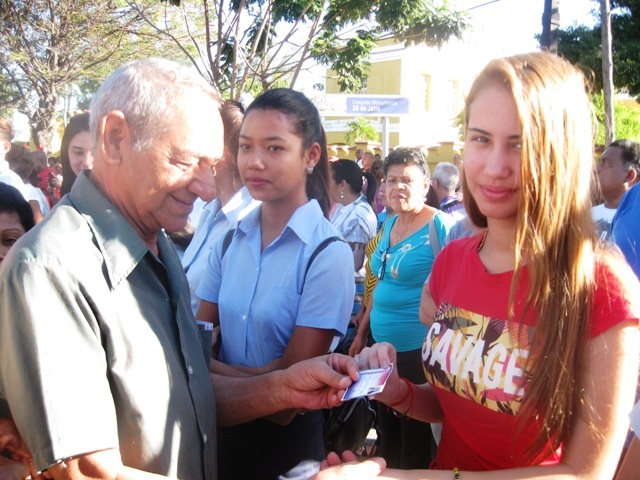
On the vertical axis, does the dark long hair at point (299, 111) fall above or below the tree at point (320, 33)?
below

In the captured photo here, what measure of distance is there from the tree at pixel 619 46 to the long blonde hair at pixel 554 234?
39.4 feet

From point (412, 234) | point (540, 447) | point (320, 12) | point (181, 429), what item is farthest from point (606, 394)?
point (320, 12)

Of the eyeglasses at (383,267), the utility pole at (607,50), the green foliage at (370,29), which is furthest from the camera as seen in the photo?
the green foliage at (370,29)

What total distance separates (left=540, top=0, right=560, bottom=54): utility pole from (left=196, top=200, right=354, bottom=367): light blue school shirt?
722 centimetres

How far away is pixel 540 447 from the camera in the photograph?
1552 mm

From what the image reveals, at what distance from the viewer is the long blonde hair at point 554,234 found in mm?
1474

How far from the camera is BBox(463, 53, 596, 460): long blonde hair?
1474 mm

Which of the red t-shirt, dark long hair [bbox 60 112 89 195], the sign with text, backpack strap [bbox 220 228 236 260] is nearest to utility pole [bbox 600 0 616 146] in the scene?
the sign with text

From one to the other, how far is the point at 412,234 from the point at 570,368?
2.73m

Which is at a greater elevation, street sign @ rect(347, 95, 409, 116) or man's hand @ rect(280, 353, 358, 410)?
street sign @ rect(347, 95, 409, 116)

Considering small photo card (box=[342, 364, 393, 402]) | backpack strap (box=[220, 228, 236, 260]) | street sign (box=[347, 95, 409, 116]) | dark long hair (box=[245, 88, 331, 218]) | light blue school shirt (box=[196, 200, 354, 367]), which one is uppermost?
street sign (box=[347, 95, 409, 116])

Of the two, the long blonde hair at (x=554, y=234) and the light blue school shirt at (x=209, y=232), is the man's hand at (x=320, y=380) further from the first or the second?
the light blue school shirt at (x=209, y=232)

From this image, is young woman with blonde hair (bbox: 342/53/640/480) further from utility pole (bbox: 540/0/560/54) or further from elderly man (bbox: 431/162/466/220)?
utility pole (bbox: 540/0/560/54)

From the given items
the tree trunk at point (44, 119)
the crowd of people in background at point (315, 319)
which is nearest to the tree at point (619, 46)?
the crowd of people in background at point (315, 319)
